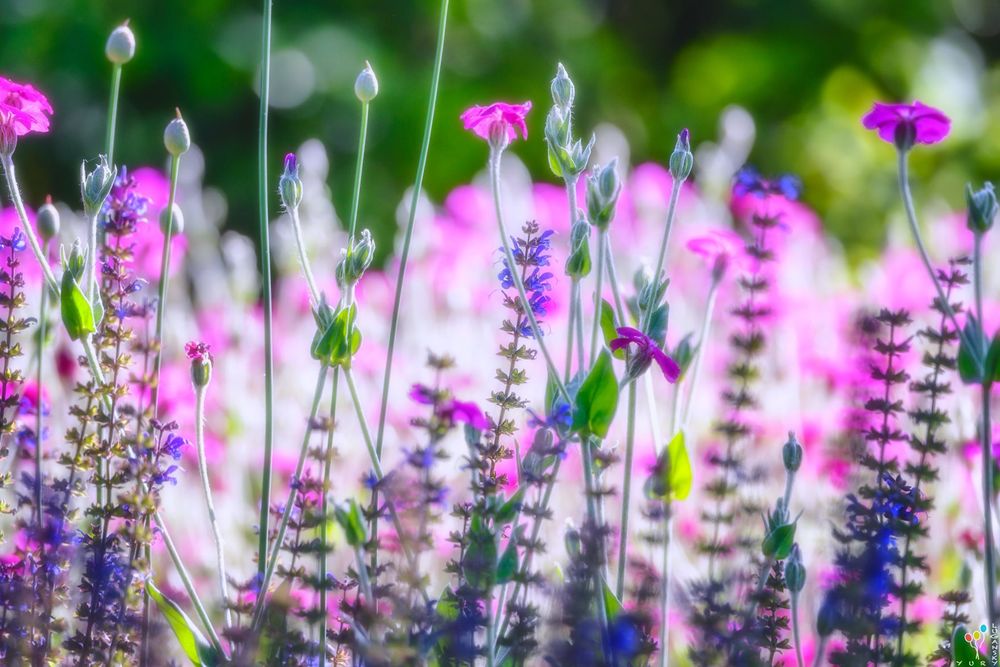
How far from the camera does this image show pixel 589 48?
570 centimetres

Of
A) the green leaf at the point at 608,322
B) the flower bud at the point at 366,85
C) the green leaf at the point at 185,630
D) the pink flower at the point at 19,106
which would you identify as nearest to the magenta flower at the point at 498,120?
the flower bud at the point at 366,85

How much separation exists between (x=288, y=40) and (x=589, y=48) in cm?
156

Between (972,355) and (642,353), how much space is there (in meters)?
0.34

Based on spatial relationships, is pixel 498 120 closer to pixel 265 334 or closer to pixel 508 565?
pixel 265 334

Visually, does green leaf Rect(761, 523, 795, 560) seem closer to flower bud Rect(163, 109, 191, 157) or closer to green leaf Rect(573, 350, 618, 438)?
green leaf Rect(573, 350, 618, 438)

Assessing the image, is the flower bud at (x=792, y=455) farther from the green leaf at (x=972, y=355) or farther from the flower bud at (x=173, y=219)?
the flower bud at (x=173, y=219)

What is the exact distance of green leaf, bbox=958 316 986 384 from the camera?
114cm

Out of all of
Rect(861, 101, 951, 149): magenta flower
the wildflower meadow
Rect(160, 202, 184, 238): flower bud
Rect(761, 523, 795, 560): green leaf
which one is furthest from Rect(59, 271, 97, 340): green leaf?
Rect(861, 101, 951, 149): magenta flower

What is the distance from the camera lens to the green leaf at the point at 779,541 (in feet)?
3.73

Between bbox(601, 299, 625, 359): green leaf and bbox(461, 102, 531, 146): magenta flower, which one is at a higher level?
bbox(461, 102, 531, 146): magenta flower

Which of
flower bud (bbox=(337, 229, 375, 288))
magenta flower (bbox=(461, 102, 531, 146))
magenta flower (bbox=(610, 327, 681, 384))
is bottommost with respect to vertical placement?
magenta flower (bbox=(610, 327, 681, 384))

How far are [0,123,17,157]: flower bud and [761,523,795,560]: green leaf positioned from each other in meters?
0.88

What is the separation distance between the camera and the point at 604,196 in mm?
1195

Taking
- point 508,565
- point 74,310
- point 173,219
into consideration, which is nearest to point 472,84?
point 173,219
